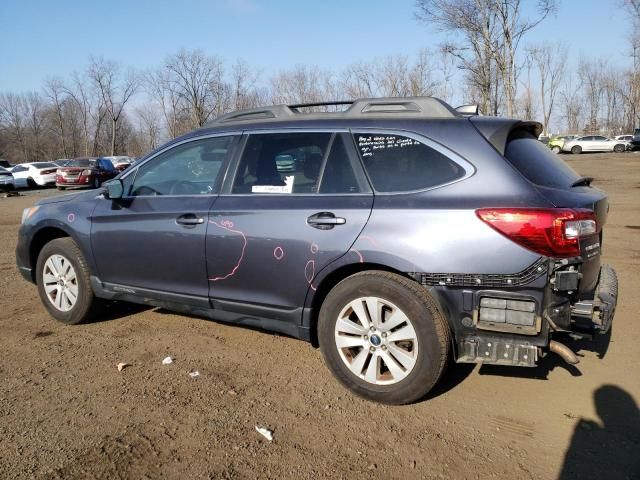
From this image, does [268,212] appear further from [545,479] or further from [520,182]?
[545,479]

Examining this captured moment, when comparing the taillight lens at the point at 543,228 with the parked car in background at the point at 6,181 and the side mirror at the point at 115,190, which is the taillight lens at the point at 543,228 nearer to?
the side mirror at the point at 115,190

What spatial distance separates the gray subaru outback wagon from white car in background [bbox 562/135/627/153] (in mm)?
46402

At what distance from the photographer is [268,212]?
11.1ft

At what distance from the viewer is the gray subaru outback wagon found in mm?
2746

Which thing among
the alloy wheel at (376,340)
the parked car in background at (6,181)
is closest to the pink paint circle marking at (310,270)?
the alloy wheel at (376,340)

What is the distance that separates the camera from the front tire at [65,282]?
4.41 meters

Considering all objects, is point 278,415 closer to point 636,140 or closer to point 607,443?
point 607,443

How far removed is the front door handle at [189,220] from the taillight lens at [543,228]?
200 centimetres

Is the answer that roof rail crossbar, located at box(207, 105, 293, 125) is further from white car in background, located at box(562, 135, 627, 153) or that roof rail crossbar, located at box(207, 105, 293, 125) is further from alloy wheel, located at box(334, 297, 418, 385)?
white car in background, located at box(562, 135, 627, 153)

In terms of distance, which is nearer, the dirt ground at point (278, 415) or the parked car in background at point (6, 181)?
the dirt ground at point (278, 415)

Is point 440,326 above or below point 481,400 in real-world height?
above

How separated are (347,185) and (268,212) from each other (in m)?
0.57

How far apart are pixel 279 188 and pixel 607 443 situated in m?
2.44

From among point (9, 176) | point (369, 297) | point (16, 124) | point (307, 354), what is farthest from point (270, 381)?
point (16, 124)
